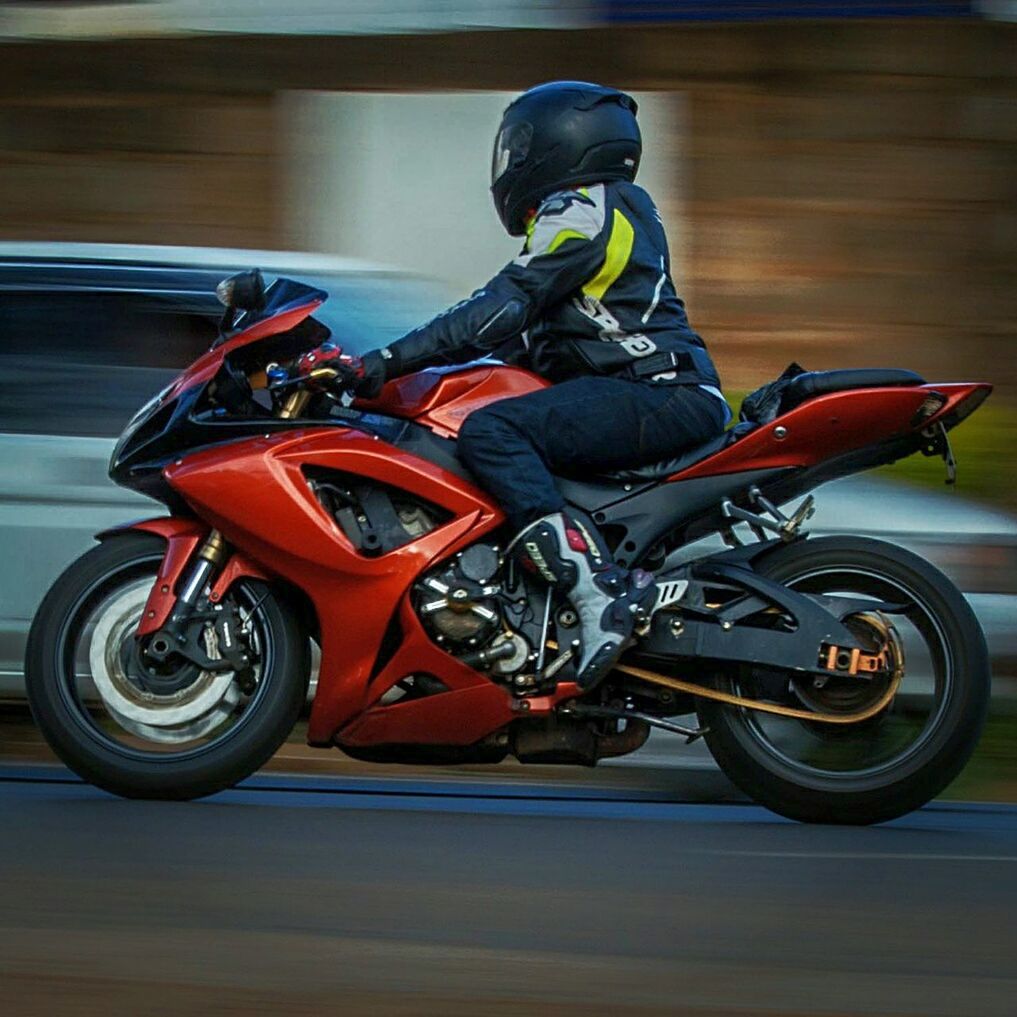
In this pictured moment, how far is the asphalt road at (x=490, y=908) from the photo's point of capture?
3574 mm

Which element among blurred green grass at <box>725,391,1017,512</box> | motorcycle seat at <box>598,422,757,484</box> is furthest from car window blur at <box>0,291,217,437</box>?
blurred green grass at <box>725,391,1017,512</box>

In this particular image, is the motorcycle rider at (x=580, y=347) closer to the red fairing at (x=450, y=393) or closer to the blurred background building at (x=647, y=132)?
the red fairing at (x=450, y=393)

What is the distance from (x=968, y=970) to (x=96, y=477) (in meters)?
3.62

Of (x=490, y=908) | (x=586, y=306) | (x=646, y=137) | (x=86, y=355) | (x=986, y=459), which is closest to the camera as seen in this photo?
(x=490, y=908)

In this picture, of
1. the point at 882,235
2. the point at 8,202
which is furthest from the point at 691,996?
the point at 8,202

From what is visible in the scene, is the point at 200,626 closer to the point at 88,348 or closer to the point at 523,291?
the point at 523,291

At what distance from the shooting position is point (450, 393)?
541 cm

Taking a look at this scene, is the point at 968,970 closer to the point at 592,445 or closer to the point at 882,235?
the point at 592,445

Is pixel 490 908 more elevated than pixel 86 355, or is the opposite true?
pixel 86 355

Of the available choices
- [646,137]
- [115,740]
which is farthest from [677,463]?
[646,137]

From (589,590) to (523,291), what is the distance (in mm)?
760

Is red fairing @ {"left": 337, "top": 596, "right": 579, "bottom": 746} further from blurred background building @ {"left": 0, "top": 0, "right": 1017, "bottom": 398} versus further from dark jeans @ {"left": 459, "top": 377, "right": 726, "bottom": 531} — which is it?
blurred background building @ {"left": 0, "top": 0, "right": 1017, "bottom": 398}

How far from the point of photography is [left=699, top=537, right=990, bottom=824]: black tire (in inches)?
204

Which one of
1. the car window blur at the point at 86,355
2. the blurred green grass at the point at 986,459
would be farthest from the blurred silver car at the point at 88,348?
the blurred green grass at the point at 986,459
